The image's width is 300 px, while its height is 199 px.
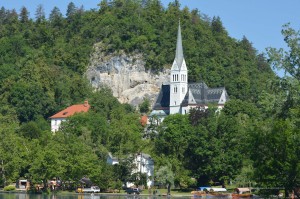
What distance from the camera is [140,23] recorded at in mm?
192125

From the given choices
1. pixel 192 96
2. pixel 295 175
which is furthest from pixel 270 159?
pixel 192 96

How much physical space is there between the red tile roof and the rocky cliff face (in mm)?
14663

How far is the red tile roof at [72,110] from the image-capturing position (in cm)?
16588

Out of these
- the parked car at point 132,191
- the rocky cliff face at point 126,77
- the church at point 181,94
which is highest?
the rocky cliff face at point 126,77

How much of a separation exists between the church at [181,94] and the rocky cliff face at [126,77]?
233 inches

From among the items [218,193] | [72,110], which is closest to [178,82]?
[72,110]

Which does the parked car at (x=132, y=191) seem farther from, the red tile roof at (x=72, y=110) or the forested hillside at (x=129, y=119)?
the red tile roof at (x=72, y=110)

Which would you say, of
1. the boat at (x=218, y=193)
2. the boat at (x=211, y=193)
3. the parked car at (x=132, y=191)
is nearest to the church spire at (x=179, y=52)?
the parked car at (x=132, y=191)

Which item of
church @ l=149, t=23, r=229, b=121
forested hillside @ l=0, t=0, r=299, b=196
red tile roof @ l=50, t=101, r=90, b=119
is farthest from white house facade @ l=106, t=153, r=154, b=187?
church @ l=149, t=23, r=229, b=121

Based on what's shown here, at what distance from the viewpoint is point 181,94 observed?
17138cm

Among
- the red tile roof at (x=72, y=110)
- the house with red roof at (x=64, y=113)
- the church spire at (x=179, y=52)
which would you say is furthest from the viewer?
the church spire at (x=179, y=52)

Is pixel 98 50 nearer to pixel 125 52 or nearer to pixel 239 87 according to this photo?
pixel 125 52

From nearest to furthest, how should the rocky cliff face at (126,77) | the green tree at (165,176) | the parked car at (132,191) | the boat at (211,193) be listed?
the boat at (211,193)
the parked car at (132,191)
the green tree at (165,176)
the rocky cliff face at (126,77)

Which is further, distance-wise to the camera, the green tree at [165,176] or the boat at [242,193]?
the green tree at [165,176]
